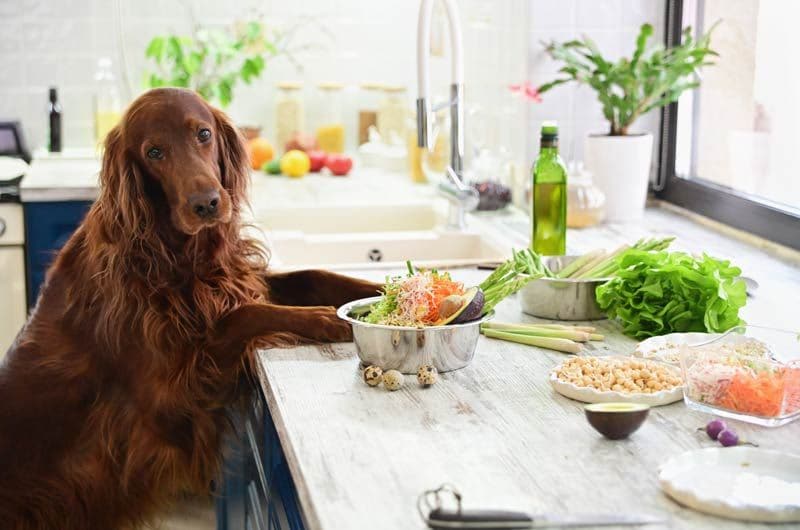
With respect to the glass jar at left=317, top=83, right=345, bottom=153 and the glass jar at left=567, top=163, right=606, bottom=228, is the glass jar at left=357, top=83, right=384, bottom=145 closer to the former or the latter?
the glass jar at left=317, top=83, right=345, bottom=153

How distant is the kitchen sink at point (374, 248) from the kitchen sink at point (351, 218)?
0.79 feet

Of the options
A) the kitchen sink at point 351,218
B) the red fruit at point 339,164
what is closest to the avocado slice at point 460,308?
the kitchen sink at point 351,218

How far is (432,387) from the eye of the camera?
156 centimetres

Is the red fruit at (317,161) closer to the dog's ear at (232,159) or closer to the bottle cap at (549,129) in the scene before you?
the bottle cap at (549,129)

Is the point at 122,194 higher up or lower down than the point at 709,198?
higher up

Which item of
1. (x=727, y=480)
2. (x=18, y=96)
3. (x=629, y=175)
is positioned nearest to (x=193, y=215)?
(x=727, y=480)

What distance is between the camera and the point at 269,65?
392cm

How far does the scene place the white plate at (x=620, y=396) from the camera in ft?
4.77

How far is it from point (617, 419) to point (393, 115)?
8.88ft

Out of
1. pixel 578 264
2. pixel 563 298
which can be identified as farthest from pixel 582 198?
pixel 563 298

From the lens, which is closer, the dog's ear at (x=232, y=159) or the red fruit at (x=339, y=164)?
the dog's ear at (x=232, y=159)

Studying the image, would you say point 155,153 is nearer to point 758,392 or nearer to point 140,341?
point 140,341

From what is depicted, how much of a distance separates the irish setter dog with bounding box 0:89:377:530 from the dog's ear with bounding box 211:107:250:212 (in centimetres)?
1

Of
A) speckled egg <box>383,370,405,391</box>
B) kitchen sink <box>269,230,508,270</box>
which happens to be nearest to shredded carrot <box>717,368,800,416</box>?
speckled egg <box>383,370,405,391</box>
